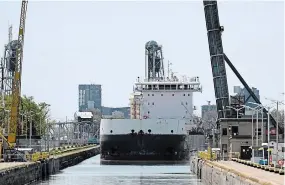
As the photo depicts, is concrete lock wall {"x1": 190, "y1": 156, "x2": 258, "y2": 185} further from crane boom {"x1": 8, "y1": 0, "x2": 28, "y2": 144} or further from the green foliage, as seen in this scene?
the green foliage

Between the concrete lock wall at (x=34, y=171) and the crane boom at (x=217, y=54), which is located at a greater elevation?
the crane boom at (x=217, y=54)

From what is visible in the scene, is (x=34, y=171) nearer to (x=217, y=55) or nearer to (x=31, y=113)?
(x=217, y=55)

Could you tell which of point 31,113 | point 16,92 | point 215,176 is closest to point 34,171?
point 215,176

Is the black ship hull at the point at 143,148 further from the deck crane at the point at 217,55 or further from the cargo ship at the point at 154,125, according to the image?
the deck crane at the point at 217,55

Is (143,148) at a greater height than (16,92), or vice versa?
(16,92)

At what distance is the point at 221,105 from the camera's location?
94125 mm

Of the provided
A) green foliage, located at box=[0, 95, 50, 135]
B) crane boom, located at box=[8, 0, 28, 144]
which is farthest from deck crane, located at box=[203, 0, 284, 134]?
green foliage, located at box=[0, 95, 50, 135]

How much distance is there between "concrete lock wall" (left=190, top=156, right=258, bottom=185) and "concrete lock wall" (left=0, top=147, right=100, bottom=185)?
43.4ft

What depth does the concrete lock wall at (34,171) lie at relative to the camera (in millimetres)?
55269

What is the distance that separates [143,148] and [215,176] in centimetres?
4863

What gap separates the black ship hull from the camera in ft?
354

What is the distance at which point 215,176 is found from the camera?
197ft

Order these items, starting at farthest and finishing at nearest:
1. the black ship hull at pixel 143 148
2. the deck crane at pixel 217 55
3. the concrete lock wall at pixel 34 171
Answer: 1. the black ship hull at pixel 143 148
2. the deck crane at pixel 217 55
3. the concrete lock wall at pixel 34 171

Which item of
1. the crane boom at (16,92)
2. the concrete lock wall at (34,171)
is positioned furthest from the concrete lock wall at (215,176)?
the crane boom at (16,92)
